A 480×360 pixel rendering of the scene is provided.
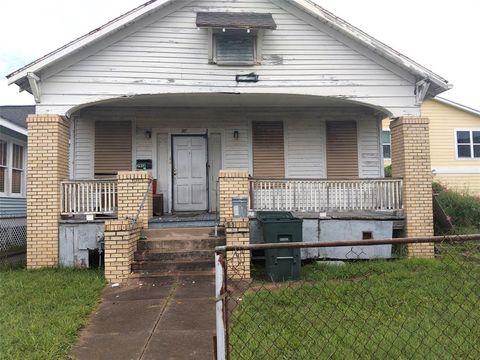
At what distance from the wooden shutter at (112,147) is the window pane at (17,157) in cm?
437

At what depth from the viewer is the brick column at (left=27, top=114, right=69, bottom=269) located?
27.8ft

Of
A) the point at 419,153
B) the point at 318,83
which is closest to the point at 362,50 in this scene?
the point at 318,83

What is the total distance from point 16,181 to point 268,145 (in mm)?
8387

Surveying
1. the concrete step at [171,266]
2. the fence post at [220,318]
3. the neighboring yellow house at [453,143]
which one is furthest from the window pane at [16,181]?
the neighboring yellow house at [453,143]

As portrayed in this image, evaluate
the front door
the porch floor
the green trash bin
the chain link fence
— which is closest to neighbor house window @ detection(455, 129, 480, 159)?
the front door

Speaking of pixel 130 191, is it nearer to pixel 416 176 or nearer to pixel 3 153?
pixel 416 176

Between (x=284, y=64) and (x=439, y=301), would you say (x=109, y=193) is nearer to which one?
(x=284, y=64)

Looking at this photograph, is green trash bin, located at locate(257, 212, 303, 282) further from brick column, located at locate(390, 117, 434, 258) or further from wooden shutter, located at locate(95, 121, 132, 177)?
wooden shutter, located at locate(95, 121, 132, 177)

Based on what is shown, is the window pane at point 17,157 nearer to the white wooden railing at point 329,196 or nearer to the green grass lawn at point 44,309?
the green grass lawn at point 44,309

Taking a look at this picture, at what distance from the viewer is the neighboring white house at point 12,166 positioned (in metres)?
12.4

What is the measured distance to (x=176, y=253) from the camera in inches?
299

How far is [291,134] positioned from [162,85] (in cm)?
389

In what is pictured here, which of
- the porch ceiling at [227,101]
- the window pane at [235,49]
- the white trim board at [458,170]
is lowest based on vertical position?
the white trim board at [458,170]

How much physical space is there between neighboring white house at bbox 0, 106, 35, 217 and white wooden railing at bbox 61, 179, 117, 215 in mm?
4547
